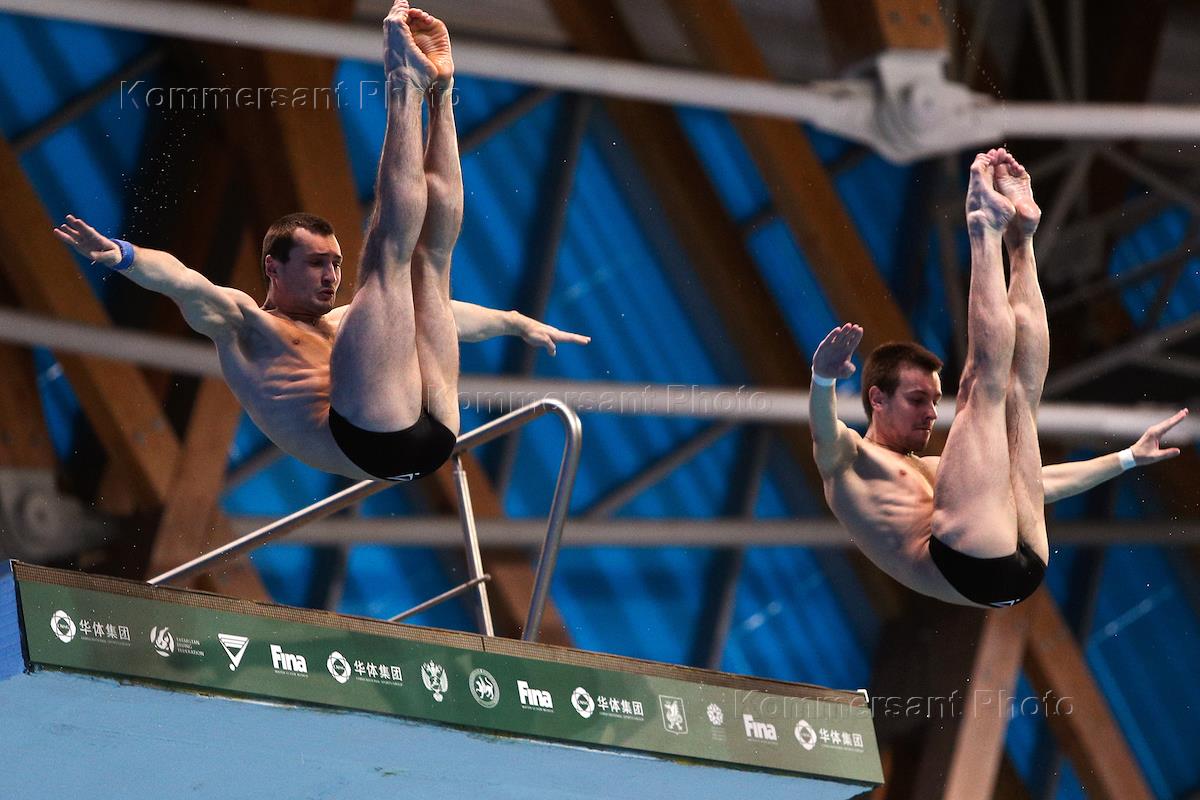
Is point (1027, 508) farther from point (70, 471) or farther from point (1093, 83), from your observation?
point (1093, 83)

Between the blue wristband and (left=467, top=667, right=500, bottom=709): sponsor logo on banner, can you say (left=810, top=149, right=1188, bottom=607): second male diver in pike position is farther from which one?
the blue wristband

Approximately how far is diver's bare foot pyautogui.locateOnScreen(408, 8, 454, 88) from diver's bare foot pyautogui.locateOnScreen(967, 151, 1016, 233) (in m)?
1.54

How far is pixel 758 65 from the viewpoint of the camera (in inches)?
373

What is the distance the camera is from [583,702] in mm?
5711

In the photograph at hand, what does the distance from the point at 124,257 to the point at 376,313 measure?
0.66m

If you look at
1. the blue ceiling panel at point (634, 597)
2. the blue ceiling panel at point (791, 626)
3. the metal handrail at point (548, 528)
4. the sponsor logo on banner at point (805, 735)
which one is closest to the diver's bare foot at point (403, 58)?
the metal handrail at point (548, 528)

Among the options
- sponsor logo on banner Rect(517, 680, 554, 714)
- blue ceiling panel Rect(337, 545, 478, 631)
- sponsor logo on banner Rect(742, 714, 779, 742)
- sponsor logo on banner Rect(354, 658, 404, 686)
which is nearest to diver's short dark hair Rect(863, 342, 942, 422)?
sponsor logo on banner Rect(742, 714, 779, 742)

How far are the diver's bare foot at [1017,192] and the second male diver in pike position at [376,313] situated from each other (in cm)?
159

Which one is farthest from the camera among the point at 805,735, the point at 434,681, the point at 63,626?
the point at 805,735

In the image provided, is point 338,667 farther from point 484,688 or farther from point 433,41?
point 433,41

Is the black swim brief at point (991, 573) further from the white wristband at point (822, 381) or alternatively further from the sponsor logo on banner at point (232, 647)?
the sponsor logo on banner at point (232, 647)

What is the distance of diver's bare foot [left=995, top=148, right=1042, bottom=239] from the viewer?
19.2 feet

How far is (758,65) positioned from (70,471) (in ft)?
12.0

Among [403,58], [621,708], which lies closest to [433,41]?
[403,58]
